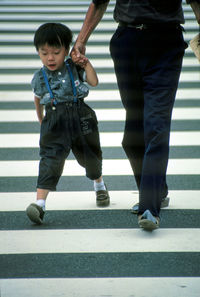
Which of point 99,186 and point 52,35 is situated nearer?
point 52,35

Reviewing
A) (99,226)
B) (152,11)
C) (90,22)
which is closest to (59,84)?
(90,22)

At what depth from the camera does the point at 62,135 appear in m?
4.37

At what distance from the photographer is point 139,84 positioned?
14.0 ft

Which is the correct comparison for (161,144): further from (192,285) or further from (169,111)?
(192,285)

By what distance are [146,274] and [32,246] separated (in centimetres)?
79

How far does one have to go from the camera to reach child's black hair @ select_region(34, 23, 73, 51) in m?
4.23

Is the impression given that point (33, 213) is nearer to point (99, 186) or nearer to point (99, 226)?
point (99, 226)

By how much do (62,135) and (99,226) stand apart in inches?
24.6

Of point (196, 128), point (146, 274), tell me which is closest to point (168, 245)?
point (146, 274)

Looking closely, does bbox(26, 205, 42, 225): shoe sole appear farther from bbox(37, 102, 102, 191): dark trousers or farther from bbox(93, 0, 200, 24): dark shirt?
bbox(93, 0, 200, 24): dark shirt

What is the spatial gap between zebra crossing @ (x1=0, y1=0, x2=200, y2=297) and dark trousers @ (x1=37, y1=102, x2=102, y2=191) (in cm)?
34

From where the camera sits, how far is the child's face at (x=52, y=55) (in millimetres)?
4273

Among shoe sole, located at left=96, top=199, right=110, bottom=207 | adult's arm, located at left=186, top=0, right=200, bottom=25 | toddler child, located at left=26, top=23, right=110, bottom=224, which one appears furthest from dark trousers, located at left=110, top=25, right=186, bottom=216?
shoe sole, located at left=96, top=199, right=110, bottom=207

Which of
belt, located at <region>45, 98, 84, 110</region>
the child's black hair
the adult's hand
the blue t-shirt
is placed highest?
the child's black hair
